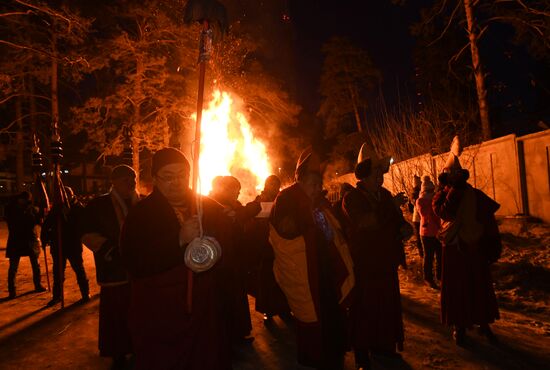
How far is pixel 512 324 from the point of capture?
5738mm

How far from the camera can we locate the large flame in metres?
19.0

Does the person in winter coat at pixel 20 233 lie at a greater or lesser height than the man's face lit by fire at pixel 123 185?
lesser

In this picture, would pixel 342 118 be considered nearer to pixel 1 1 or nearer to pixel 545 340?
pixel 1 1

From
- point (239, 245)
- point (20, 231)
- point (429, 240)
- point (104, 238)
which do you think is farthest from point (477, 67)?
point (20, 231)

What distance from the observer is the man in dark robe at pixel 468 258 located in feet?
16.1

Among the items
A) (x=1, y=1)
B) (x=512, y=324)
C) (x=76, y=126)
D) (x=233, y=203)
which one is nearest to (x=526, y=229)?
(x=512, y=324)

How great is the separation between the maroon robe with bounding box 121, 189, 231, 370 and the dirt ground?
7.10 feet

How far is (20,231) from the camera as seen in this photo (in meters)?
8.31

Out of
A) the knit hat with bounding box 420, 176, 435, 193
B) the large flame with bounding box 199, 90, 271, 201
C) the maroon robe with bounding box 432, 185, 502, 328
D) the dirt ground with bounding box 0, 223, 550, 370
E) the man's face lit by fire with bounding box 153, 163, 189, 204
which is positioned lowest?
the dirt ground with bounding box 0, 223, 550, 370

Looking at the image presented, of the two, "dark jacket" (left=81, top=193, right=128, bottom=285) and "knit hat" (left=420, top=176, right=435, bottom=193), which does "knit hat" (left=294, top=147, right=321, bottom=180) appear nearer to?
"dark jacket" (left=81, top=193, right=128, bottom=285)

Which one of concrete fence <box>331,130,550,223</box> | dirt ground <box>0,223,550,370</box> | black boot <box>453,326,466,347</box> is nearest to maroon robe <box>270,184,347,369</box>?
dirt ground <box>0,223,550,370</box>

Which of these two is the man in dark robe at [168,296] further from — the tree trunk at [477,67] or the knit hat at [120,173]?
the tree trunk at [477,67]

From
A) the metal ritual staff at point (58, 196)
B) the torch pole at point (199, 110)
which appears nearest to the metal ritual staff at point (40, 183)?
the metal ritual staff at point (58, 196)

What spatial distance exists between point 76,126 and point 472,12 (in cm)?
Result: 1823
